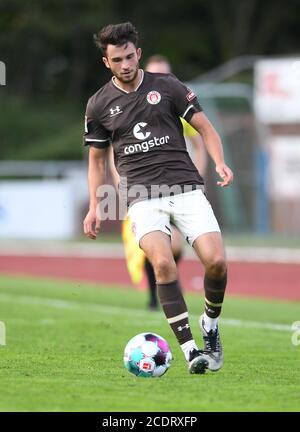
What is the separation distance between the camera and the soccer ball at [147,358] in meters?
7.75

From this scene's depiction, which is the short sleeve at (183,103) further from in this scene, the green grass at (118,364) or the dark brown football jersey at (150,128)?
the green grass at (118,364)

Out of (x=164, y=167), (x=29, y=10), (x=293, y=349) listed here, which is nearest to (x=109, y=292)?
(x=293, y=349)

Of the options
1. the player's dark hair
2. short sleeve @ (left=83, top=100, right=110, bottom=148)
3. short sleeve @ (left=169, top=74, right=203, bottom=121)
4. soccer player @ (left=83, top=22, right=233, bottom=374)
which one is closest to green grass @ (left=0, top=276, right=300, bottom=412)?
soccer player @ (left=83, top=22, right=233, bottom=374)

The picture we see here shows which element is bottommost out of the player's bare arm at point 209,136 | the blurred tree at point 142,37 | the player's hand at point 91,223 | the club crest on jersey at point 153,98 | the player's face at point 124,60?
the player's hand at point 91,223

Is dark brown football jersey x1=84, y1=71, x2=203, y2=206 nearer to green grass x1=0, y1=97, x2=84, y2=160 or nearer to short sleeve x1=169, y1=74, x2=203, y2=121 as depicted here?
short sleeve x1=169, y1=74, x2=203, y2=121

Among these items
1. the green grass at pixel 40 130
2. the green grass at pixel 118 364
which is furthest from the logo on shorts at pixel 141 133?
the green grass at pixel 40 130

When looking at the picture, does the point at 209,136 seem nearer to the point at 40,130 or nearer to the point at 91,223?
the point at 91,223

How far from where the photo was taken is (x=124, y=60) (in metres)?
8.03

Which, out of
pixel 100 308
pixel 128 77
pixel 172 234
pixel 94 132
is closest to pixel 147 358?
pixel 94 132

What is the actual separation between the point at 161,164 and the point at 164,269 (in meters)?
0.77

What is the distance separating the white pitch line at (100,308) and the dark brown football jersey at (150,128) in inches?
148

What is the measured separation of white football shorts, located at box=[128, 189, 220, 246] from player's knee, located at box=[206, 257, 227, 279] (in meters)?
0.23

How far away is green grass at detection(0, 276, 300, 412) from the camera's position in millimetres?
6629

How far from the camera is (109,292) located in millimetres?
16859
